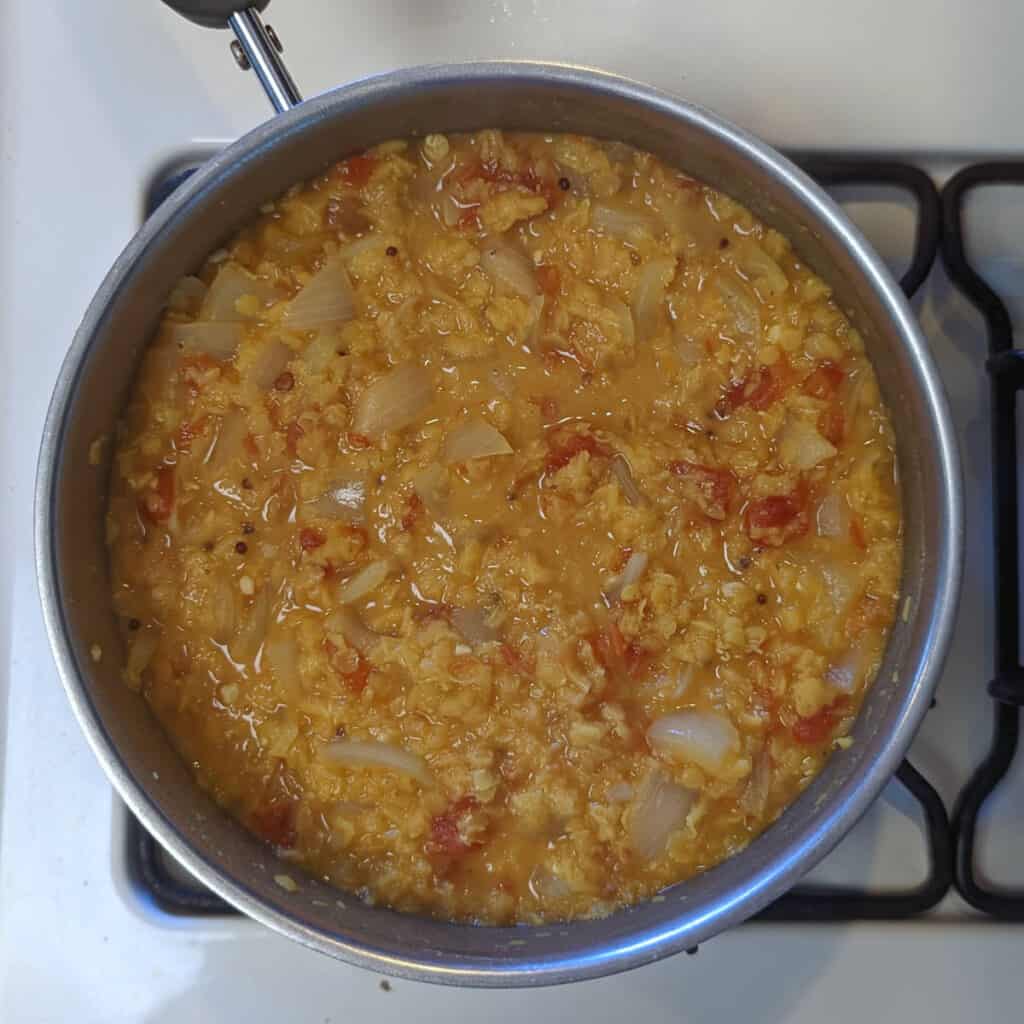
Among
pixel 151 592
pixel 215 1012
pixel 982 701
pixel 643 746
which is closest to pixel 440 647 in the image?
pixel 643 746

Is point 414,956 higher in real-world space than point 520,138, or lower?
lower

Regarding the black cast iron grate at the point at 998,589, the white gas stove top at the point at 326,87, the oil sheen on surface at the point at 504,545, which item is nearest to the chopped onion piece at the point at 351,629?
the oil sheen on surface at the point at 504,545

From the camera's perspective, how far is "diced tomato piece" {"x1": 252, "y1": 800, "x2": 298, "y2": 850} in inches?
74.7

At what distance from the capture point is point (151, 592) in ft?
6.27

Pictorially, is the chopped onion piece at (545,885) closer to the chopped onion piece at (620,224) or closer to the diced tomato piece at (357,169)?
the chopped onion piece at (620,224)

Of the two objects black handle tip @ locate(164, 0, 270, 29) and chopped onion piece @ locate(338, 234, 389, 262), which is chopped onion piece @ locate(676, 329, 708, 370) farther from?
black handle tip @ locate(164, 0, 270, 29)

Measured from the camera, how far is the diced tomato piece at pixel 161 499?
1906mm

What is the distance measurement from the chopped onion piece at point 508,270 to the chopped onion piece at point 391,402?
0.22 meters

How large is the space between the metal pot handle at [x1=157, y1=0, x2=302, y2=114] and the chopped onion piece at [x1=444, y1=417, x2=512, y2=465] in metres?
0.60

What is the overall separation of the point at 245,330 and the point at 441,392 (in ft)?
1.21

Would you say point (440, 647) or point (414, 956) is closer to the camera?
point (414, 956)

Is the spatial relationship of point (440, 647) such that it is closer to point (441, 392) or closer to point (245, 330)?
point (441, 392)

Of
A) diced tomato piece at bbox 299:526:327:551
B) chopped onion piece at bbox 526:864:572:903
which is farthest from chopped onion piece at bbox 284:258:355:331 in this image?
chopped onion piece at bbox 526:864:572:903

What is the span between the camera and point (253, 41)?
1.72 metres
